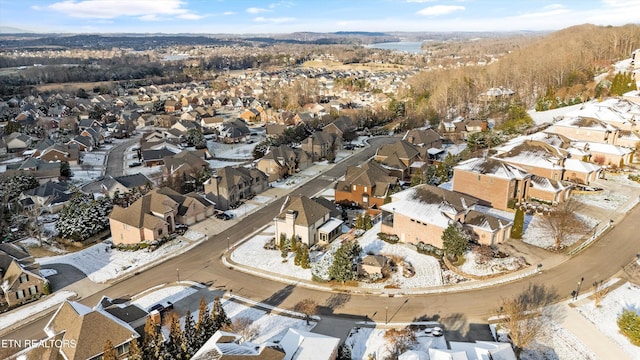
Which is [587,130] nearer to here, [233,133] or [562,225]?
[562,225]

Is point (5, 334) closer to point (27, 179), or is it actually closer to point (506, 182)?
point (27, 179)

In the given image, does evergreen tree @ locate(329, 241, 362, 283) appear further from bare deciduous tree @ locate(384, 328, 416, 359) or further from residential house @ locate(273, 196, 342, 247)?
residential house @ locate(273, 196, 342, 247)

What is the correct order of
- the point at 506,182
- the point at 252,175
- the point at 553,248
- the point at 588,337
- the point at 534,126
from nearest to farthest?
the point at 588,337, the point at 553,248, the point at 506,182, the point at 252,175, the point at 534,126

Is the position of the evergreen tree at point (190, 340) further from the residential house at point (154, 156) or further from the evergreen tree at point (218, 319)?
the residential house at point (154, 156)

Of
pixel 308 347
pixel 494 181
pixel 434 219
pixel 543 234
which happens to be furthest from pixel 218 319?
pixel 494 181

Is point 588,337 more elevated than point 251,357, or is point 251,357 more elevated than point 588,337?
point 251,357

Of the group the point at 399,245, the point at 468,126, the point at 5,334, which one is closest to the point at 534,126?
the point at 468,126

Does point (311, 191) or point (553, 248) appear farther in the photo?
point (311, 191)

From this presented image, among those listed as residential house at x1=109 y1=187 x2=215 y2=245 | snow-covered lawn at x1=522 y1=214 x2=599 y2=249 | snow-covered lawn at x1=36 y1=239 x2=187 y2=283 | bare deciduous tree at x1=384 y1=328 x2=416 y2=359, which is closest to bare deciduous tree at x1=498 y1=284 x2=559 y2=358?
bare deciduous tree at x1=384 y1=328 x2=416 y2=359
